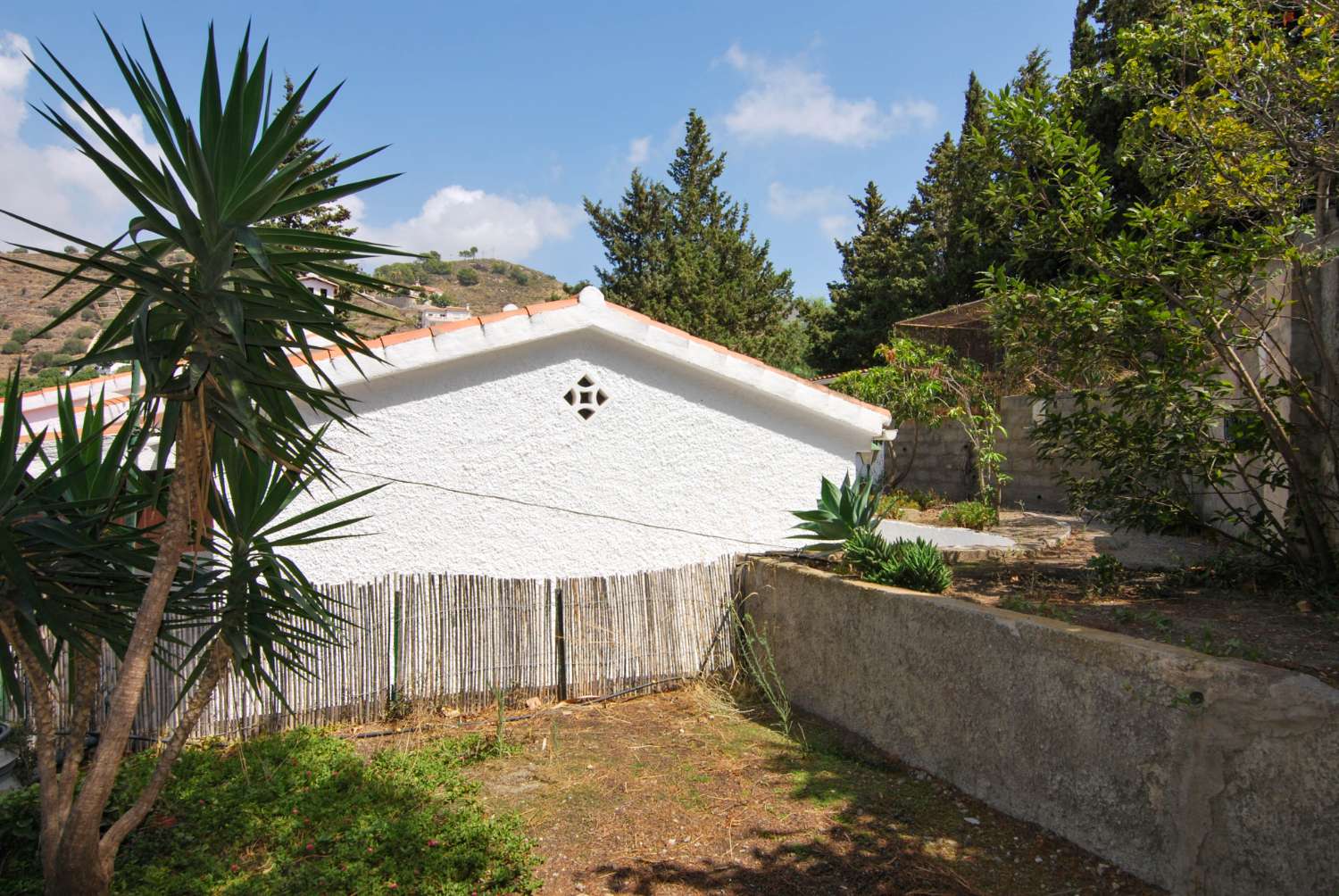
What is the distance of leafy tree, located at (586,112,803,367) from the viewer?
109ft

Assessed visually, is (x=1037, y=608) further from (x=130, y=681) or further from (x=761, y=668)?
(x=130, y=681)

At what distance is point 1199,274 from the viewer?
5590 mm

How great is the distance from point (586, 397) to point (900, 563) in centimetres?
345

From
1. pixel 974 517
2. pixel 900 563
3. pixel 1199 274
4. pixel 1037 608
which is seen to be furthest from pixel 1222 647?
pixel 974 517

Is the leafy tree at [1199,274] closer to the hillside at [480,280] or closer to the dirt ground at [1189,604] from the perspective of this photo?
the dirt ground at [1189,604]

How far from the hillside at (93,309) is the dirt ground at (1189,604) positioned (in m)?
4.46

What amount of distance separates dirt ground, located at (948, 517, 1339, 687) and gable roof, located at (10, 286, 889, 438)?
85.7 inches

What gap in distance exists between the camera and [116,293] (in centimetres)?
330

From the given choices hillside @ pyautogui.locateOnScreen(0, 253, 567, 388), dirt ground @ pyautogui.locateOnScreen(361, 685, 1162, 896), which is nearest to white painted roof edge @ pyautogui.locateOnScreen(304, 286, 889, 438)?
hillside @ pyautogui.locateOnScreen(0, 253, 567, 388)

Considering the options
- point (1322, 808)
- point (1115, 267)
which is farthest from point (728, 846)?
point (1115, 267)

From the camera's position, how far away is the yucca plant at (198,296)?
306 centimetres

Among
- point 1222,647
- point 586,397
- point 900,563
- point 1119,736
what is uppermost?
point 586,397

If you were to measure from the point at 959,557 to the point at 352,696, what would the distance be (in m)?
6.60

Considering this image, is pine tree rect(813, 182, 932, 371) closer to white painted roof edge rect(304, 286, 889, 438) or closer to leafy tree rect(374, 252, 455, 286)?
white painted roof edge rect(304, 286, 889, 438)
